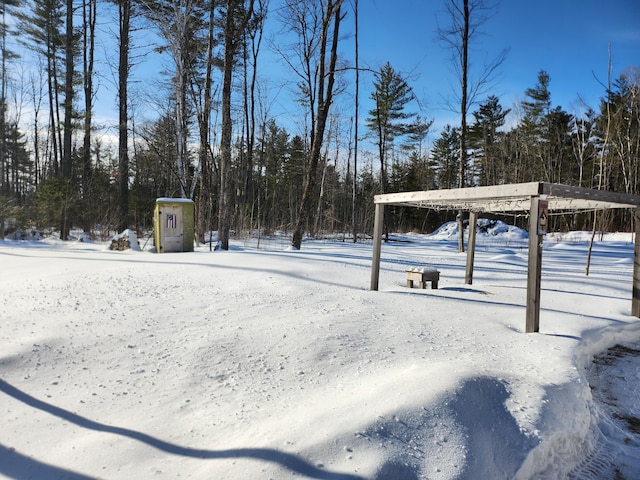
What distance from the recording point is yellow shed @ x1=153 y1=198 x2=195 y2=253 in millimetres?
9055

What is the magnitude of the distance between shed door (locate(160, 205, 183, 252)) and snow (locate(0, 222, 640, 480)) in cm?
330

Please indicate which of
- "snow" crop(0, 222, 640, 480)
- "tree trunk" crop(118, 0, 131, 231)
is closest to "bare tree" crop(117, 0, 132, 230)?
"tree trunk" crop(118, 0, 131, 231)

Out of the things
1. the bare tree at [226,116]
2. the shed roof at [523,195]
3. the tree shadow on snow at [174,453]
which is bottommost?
the tree shadow on snow at [174,453]

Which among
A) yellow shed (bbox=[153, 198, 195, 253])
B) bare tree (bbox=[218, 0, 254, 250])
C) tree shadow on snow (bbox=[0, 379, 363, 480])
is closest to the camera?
tree shadow on snow (bbox=[0, 379, 363, 480])

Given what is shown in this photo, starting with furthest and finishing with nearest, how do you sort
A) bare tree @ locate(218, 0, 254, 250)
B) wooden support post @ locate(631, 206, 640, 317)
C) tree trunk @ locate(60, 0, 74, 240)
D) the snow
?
tree trunk @ locate(60, 0, 74, 240) → bare tree @ locate(218, 0, 254, 250) → wooden support post @ locate(631, 206, 640, 317) → the snow

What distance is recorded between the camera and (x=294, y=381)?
9.84 feet

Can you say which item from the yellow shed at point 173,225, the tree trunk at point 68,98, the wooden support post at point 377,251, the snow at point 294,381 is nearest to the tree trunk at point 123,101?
the tree trunk at point 68,98

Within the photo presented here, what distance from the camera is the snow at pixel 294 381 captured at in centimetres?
209

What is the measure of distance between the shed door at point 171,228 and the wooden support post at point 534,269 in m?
7.54

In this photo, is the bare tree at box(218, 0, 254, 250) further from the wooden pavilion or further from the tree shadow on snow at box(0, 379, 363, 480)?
the tree shadow on snow at box(0, 379, 363, 480)

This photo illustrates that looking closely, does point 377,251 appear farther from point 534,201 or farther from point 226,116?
point 226,116

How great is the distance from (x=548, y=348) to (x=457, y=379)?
179 cm

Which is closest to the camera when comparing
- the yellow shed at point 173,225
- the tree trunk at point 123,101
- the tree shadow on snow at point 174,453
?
the tree shadow on snow at point 174,453

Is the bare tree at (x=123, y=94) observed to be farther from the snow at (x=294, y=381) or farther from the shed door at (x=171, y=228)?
the snow at (x=294, y=381)
